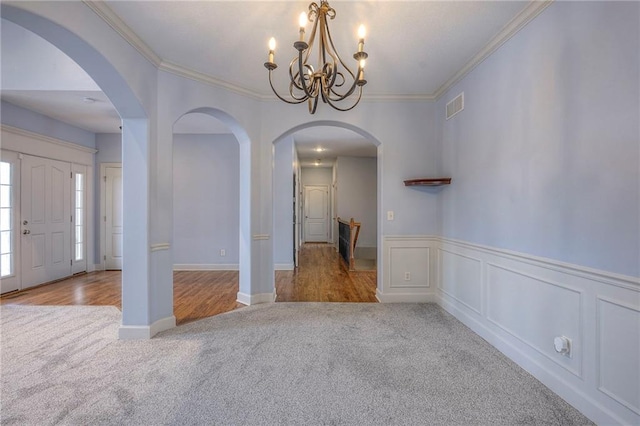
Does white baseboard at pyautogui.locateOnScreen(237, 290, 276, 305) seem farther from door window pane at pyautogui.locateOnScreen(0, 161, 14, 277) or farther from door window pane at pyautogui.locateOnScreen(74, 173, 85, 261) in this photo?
door window pane at pyautogui.locateOnScreen(74, 173, 85, 261)

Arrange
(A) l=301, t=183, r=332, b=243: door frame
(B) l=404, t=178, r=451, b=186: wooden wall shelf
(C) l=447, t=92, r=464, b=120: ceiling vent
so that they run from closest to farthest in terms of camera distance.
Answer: (C) l=447, t=92, r=464, b=120: ceiling vent
(B) l=404, t=178, r=451, b=186: wooden wall shelf
(A) l=301, t=183, r=332, b=243: door frame

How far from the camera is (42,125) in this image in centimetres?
480

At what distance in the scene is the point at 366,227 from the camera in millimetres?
9352

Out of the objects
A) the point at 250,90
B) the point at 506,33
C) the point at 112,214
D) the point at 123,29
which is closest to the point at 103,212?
the point at 112,214

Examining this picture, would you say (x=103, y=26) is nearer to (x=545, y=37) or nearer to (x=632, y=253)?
(x=545, y=37)

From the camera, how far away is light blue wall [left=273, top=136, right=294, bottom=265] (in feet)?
20.1

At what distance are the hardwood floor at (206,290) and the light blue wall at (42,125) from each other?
8.18 ft

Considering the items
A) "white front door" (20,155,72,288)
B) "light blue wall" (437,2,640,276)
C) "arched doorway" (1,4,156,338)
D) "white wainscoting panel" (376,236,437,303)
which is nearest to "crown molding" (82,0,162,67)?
"arched doorway" (1,4,156,338)

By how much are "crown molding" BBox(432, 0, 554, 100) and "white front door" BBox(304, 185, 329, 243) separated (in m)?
7.90

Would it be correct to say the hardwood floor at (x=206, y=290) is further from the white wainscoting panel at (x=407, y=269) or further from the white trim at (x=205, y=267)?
the white wainscoting panel at (x=407, y=269)

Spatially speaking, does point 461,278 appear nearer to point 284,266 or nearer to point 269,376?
point 269,376

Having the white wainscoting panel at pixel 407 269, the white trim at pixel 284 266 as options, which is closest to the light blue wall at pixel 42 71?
the white trim at pixel 284 266

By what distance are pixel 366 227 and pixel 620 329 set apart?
7.76m

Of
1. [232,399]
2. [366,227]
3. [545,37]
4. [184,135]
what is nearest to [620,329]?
[545,37]
